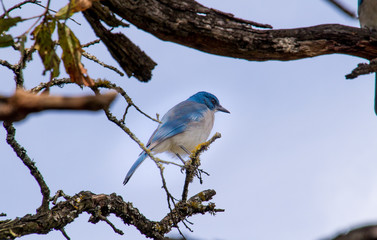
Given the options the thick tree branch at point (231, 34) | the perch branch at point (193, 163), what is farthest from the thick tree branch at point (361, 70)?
the perch branch at point (193, 163)

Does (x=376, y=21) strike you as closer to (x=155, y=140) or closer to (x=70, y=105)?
(x=155, y=140)

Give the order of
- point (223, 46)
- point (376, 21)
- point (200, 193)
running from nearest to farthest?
point (223, 46)
point (200, 193)
point (376, 21)

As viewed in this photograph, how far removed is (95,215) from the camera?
12.1 feet

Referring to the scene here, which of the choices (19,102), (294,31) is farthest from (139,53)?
(19,102)

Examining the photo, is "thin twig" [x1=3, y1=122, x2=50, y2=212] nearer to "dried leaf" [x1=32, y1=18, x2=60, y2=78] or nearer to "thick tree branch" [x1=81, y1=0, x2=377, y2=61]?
"dried leaf" [x1=32, y1=18, x2=60, y2=78]

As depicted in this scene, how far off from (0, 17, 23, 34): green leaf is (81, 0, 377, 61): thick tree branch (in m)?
0.44

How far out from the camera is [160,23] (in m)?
3.17

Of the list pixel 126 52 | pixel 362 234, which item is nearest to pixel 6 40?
pixel 126 52

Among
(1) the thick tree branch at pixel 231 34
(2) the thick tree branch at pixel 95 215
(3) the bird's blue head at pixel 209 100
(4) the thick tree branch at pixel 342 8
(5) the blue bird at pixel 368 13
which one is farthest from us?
(3) the bird's blue head at pixel 209 100

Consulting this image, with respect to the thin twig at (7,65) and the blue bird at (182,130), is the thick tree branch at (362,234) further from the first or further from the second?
the blue bird at (182,130)

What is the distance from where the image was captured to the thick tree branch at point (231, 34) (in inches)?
125

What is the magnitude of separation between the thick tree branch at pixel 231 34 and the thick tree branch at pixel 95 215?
1.17 m

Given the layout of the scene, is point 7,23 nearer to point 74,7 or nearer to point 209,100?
point 74,7

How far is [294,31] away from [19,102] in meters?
2.69
